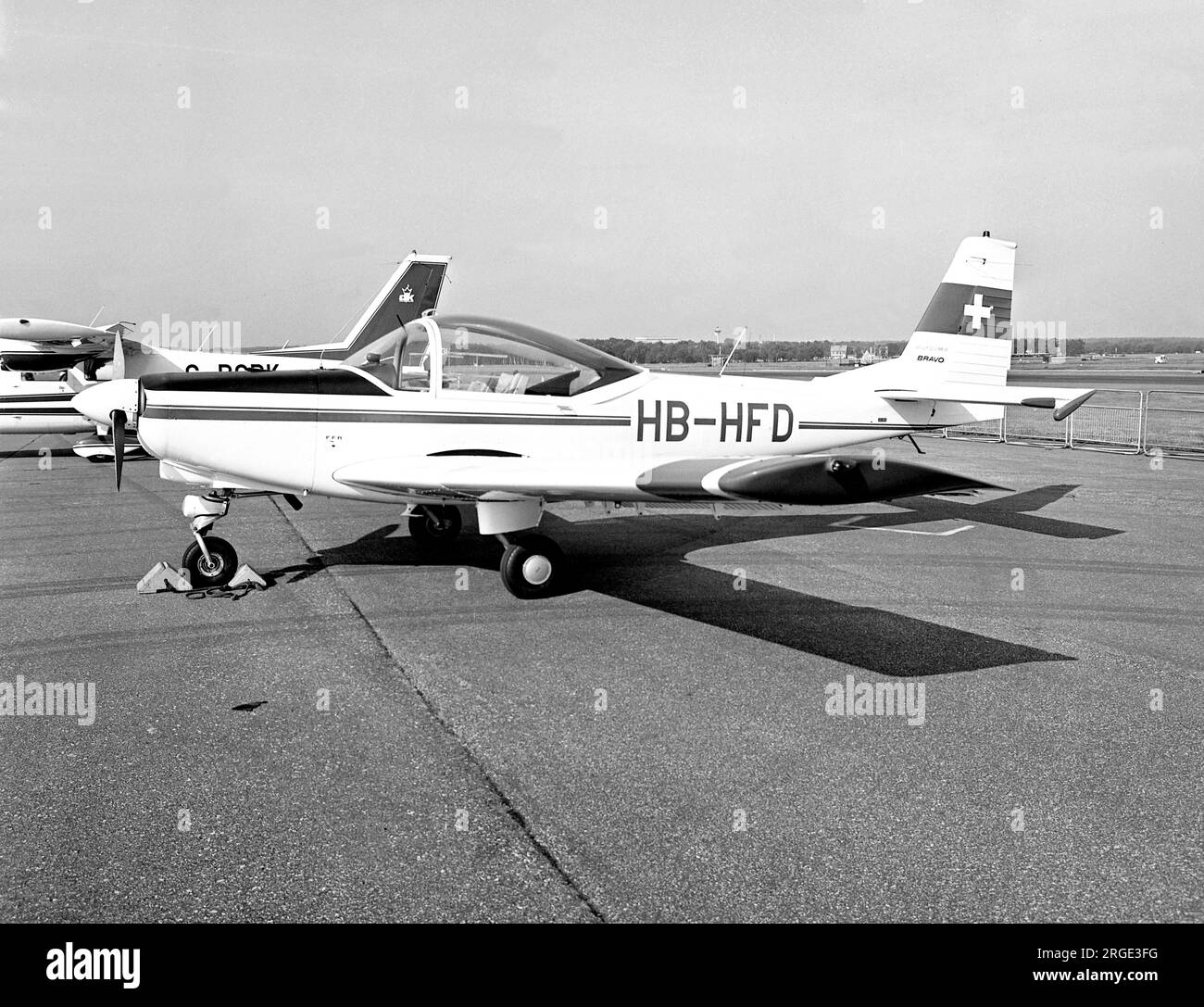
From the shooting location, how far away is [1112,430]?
22.7 m

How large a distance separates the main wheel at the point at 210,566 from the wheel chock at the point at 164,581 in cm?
7

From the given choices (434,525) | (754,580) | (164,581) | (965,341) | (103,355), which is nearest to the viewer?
Result: (164,581)

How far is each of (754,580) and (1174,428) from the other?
2096cm

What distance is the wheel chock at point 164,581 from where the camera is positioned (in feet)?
25.0

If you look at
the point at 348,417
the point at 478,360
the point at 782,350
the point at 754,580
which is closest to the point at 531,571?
the point at 478,360

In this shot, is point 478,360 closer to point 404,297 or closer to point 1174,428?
point 404,297

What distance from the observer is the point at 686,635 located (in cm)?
654

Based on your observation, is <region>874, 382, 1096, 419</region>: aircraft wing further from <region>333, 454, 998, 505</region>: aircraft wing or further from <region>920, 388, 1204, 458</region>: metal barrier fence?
<region>920, 388, 1204, 458</region>: metal barrier fence

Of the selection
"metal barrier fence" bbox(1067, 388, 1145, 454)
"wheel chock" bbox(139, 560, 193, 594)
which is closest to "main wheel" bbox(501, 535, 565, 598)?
"wheel chock" bbox(139, 560, 193, 594)

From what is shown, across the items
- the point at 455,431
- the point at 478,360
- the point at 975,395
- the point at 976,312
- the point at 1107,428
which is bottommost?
the point at 1107,428

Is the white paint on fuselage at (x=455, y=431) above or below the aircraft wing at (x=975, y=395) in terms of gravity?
below

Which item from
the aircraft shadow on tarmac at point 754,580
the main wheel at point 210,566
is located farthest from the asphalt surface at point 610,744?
the main wheel at point 210,566

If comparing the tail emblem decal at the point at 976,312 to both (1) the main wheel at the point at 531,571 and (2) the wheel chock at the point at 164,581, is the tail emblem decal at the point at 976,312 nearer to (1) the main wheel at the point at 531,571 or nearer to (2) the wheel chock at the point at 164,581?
(1) the main wheel at the point at 531,571

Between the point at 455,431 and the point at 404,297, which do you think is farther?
the point at 404,297
